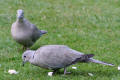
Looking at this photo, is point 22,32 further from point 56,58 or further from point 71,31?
point 71,31

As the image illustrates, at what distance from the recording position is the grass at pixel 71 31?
5930mm

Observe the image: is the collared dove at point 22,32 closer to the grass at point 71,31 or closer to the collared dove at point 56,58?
the grass at point 71,31

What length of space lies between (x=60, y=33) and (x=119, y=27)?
6.22 feet

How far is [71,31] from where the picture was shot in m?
8.99

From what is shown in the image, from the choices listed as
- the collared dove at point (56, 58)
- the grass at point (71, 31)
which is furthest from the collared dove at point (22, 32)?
the collared dove at point (56, 58)

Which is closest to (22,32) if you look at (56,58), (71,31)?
(56,58)

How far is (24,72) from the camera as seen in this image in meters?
5.80

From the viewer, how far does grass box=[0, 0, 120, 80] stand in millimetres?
5930

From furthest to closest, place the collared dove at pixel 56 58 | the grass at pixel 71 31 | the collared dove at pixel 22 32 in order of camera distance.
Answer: the collared dove at pixel 22 32 → the grass at pixel 71 31 → the collared dove at pixel 56 58

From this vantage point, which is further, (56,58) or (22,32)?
(22,32)

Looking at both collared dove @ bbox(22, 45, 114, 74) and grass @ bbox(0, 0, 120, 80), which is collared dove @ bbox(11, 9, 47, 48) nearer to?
grass @ bbox(0, 0, 120, 80)

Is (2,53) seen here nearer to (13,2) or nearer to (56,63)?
(56,63)

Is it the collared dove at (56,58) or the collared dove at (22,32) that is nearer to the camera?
the collared dove at (56,58)

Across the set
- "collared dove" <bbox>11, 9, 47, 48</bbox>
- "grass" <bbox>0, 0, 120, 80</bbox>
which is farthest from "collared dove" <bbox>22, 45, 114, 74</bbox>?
"collared dove" <bbox>11, 9, 47, 48</bbox>
